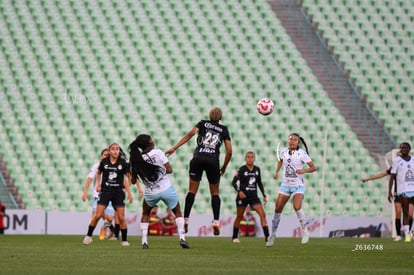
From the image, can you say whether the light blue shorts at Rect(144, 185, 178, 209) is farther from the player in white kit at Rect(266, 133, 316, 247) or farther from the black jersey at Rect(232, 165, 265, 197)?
the black jersey at Rect(232, 165, 265, 197)

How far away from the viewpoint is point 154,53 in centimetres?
2892

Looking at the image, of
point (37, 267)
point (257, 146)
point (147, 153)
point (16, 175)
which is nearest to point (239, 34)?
point (257, 146)

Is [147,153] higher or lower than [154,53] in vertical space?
lower

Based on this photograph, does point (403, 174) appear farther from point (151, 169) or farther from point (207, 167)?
point (151, 169)

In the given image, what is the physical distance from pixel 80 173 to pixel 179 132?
328 centimetres

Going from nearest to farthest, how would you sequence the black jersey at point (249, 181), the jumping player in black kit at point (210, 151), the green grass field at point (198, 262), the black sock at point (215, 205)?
the green grass field at point (198, 262) < the jumping player in black kit at point (210, 151) < the black sock at point (215, 205) < the black jersey at point (249, 181)

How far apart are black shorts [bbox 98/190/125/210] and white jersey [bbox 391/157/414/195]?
622 cm

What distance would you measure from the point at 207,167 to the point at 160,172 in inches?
45.2

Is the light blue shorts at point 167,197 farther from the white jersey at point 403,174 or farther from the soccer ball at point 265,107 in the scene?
the white jersey at point 403,174

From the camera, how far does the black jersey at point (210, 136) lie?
561 inches

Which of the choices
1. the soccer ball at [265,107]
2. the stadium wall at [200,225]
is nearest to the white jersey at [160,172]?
the soccer ball at [265,107]

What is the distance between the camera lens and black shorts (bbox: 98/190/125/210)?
1564 cm

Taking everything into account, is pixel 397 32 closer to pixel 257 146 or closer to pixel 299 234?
pixel 257 146

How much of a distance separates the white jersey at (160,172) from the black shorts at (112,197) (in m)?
2.20
